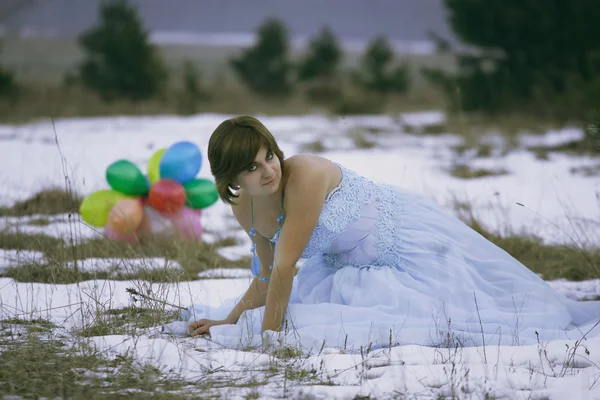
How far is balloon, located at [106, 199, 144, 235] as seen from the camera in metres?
4.50

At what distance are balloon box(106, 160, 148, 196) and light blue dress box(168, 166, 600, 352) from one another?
1.79m

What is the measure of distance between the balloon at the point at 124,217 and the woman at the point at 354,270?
1568mm

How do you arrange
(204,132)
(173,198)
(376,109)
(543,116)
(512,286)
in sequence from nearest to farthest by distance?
(512,286) < (173,198) < (204,132) < (543,116) < (376,109)

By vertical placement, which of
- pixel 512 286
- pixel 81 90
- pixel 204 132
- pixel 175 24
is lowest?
pixel 512 286

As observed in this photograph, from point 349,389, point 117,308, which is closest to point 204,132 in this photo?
point 117,308

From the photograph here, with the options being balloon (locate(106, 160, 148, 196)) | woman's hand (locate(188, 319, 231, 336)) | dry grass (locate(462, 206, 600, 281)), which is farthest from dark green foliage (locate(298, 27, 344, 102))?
woman's hand (locate(188, 319, 231, 336))

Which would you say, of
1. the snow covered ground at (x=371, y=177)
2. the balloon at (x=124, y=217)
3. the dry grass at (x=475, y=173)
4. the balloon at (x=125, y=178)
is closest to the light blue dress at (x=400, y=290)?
the snow covered ground at (x=371, y=177)

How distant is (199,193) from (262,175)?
227 cm

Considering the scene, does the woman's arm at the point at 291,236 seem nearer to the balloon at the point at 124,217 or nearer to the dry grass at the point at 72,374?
the dry grass at the point at 72,374

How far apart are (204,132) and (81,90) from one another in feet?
29.4

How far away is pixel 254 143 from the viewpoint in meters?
2.55

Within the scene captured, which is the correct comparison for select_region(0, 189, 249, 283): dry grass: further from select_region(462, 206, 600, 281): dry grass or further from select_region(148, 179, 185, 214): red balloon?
select_region(462, 206, 600, 281): dry grass

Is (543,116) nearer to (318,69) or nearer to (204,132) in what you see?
(204,132)

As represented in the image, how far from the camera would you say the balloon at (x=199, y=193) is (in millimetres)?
4801
